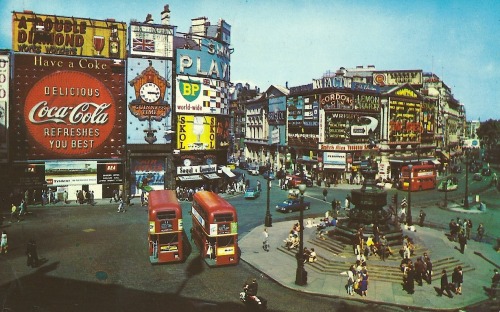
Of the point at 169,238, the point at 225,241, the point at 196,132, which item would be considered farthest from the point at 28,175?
the point at 225,241

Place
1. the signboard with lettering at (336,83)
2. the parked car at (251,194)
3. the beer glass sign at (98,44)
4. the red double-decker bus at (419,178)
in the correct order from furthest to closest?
1. the signboard with lettering at (336,83)
2. the red double-decker bus at (419,178)
3. the parked car at (251,194)
4. the beer glass sign at (98,44)

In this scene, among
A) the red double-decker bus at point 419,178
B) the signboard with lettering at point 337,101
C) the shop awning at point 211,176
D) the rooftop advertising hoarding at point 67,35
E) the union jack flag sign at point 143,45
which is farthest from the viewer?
the signboard with lettering at point 337,101

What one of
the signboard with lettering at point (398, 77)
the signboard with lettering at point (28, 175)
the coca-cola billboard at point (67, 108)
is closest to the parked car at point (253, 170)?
the coca-cola billboard at point (67, 108)

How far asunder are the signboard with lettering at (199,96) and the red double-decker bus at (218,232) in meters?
26.1

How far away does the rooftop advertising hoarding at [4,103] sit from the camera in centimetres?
4070

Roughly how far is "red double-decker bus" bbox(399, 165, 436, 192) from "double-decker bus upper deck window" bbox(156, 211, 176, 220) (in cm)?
4032

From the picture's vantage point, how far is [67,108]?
43156mm

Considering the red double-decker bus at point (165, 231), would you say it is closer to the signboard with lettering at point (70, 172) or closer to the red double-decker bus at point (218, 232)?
the red double-decker bus at point (218, 232)

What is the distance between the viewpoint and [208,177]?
4925 cm

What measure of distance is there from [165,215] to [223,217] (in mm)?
3219

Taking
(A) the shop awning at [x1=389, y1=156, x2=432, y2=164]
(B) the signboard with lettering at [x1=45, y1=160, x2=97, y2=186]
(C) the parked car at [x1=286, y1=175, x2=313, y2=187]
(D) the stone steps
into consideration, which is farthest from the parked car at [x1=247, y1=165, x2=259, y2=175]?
(D) the stone steps

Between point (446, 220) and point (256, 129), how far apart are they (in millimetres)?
56774

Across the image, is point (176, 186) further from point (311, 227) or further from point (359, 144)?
point (359, 144)

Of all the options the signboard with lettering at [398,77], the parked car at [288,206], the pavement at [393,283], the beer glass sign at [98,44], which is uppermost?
the signboard with lettering at [398,77]
